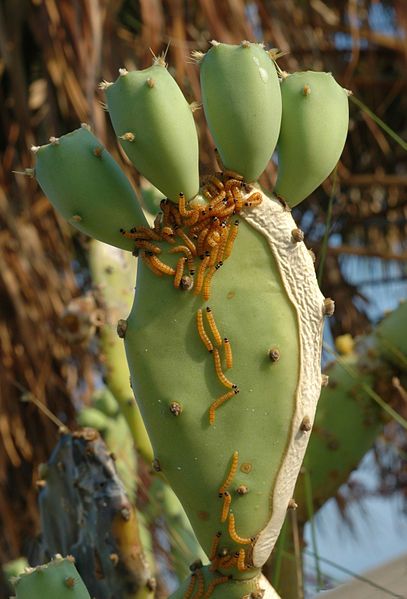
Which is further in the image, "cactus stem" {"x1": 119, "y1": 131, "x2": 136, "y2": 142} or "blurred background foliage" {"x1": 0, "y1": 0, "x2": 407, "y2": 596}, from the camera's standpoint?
"blurred background foliage" {"x1": 0, "y1": 0, "x2": 407, "y2": 596}

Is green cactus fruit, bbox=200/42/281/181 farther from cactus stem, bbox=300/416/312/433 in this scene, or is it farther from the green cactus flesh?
cactus stem, bbox=300/416/312/433

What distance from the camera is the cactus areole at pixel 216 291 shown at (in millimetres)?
1121

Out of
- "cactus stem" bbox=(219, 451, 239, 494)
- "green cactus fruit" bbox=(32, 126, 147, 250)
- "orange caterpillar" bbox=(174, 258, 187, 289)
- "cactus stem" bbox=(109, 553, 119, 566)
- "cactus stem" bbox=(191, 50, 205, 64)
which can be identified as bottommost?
"cactus stem" bbox=(109, 553, 119, 566)

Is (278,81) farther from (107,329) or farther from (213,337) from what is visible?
(107,329)

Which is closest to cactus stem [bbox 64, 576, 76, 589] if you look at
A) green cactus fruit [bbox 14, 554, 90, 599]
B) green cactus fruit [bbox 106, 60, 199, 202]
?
green cactus fruit [bbox 14, 554, 90, 599]

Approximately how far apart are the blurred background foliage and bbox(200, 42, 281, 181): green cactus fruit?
1.62 metres

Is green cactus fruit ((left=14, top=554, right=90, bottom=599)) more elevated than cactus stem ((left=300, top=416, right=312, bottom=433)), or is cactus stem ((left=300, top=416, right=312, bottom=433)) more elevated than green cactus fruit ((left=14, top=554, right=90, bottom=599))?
cactus stem ((left=300, top=416, right=312, bottom=433))

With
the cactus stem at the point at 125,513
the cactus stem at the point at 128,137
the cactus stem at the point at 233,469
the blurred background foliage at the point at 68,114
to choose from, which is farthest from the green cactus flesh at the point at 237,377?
the blurred background foliage at the point at 68,114

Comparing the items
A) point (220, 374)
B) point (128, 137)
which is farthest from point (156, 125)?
point (220, 374)

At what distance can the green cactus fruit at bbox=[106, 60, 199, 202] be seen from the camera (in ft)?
3.60

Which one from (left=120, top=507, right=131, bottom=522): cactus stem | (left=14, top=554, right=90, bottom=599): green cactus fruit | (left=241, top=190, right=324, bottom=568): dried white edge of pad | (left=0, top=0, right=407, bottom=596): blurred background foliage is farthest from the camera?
(left=0, top=0, right=407, bottom=596): blurred background foliage

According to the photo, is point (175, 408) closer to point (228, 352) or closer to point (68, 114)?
point (228, 352)

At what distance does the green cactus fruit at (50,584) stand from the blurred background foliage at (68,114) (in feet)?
5.89

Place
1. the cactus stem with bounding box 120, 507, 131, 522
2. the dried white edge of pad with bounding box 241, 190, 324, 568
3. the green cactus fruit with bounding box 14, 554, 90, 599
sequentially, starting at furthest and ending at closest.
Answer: the cactus stem with bounding box 120, 507, 131, 522 → the dried white edge of pad with bounding box 241, 190, 324, 568 → the green cactus fruit with bounding box 14, 554, 90, 599
